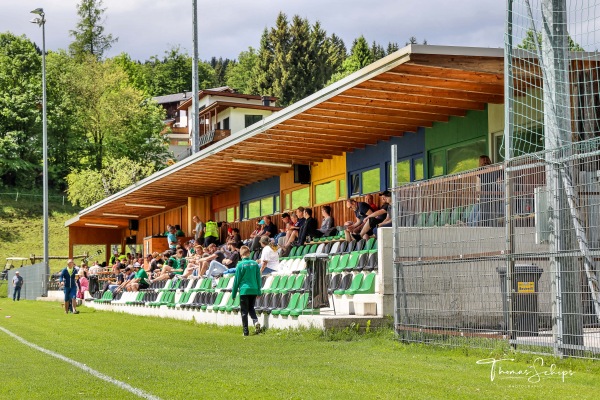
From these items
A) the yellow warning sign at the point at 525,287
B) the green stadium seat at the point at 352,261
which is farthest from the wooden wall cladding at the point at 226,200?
the yellow warning sign at the point at 525,287

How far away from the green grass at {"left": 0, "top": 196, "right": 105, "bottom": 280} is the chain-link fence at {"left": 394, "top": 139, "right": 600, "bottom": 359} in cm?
5844

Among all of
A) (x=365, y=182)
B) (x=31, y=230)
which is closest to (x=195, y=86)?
(x=365, y=182)

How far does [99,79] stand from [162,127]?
8.54m

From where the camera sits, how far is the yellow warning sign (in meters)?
11.6

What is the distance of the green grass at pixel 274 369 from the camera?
9297mm

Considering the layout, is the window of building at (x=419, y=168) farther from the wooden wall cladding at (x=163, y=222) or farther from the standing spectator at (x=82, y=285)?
the standing spectator at (x=82, y=285)

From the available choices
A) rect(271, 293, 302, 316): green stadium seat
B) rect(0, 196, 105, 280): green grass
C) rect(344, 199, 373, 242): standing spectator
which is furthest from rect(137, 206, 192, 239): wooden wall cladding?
rect(271, 293, 302, 316): green stadium seat

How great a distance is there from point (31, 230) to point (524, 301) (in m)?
69.6

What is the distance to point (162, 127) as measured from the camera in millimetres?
87562

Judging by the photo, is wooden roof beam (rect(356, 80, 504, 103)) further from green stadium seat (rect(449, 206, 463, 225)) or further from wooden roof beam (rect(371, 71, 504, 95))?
green stadium seat (rect(449, 206, 463, 225))

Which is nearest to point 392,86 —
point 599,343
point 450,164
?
point 450,164

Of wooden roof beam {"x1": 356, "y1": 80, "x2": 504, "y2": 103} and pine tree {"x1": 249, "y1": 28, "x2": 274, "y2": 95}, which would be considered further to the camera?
pine tree {"x1": 249, "y1": 28, "x2": 274, "y2": 95}

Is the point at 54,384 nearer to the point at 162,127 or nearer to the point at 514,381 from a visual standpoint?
the point at 514,381

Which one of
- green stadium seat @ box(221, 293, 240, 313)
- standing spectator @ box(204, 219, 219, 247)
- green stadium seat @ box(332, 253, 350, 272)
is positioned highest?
standing spectator @ box(204, 219, 219, 247)
